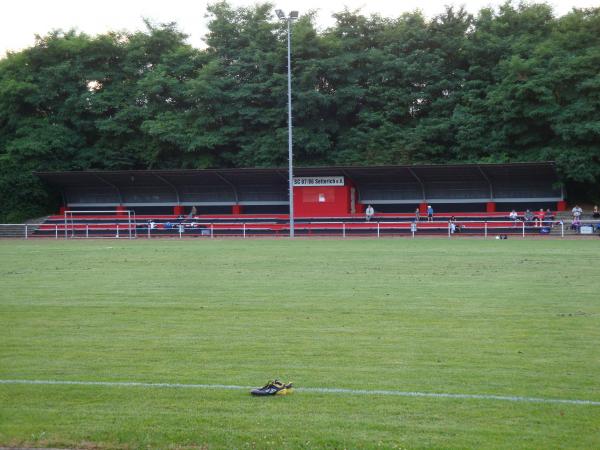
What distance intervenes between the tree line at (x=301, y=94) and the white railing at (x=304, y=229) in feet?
28.6

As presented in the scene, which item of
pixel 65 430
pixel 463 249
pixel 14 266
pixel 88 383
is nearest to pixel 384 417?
pixel 65 430

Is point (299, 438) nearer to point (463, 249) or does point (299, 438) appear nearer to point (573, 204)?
point (463, 249)

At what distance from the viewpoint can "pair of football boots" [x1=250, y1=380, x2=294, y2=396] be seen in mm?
7586

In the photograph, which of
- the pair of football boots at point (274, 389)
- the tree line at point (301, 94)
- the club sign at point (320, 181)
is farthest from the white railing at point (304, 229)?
the pair of football boots at point (274, 389)

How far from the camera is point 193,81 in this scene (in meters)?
57.9

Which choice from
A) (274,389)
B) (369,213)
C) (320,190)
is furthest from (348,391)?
(320,190)

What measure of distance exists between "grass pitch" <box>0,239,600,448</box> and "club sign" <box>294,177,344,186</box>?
29.3 m

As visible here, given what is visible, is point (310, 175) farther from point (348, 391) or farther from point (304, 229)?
point (348, 391)

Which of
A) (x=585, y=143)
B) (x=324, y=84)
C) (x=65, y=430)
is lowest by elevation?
(x=65, y=430)

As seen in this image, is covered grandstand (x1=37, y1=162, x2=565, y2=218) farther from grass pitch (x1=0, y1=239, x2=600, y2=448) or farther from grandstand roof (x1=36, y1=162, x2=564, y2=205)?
grass pitch (x1=0, y1=239, x2=600, y2=448)

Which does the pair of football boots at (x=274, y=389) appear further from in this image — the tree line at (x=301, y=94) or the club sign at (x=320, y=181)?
the tree line at (x=301, y=94)

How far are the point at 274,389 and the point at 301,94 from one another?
4935cm

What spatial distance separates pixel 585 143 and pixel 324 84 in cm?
1990

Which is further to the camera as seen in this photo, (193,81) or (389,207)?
(193,81)
